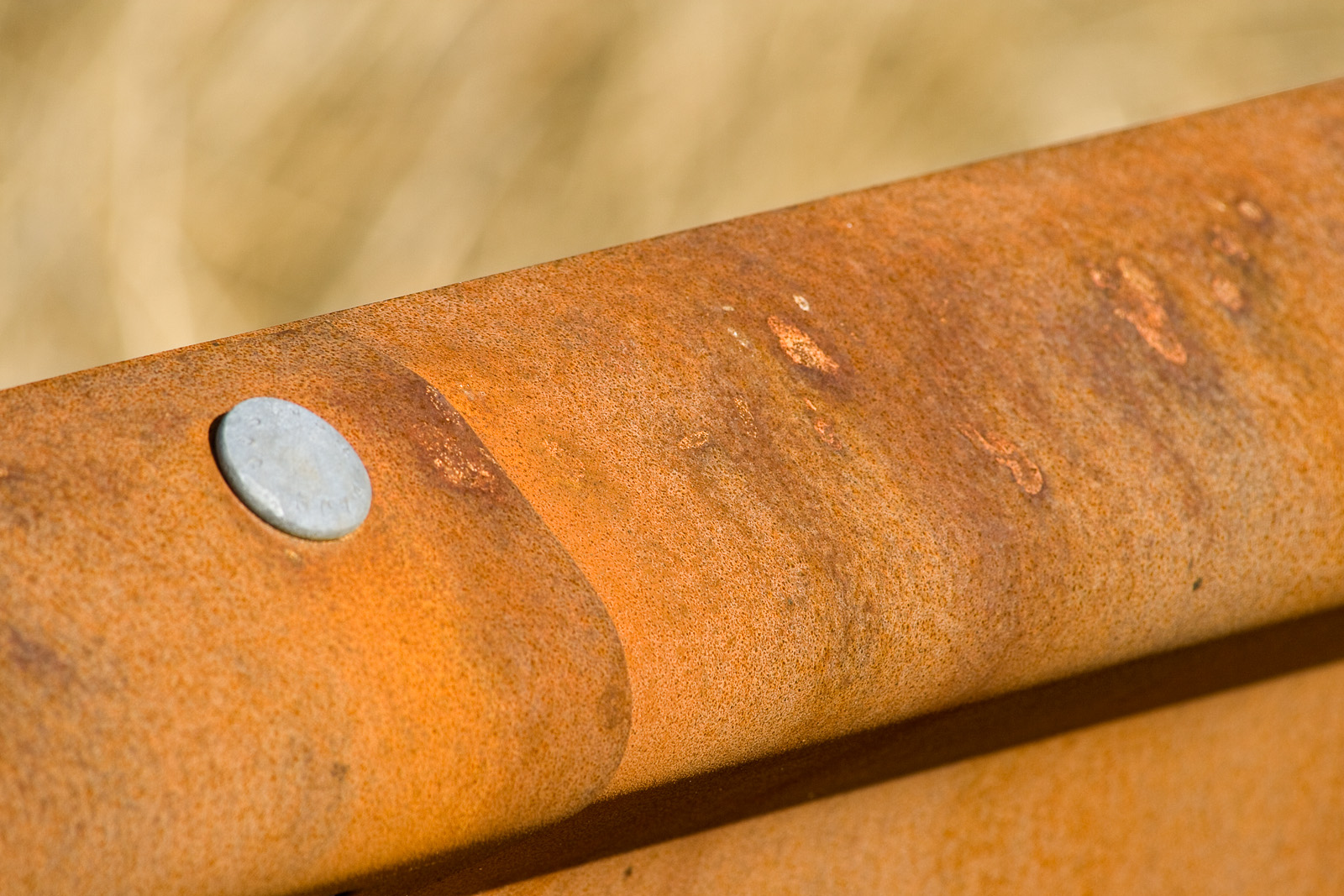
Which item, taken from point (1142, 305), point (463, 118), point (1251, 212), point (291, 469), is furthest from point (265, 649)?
point (463, 118)

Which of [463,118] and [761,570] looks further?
[463,118]

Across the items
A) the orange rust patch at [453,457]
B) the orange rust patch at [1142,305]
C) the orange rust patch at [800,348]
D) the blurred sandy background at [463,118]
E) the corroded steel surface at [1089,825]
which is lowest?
the corroded steel surface at [1089,825]

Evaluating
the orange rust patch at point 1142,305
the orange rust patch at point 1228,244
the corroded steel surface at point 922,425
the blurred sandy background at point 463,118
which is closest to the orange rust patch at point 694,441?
the corroded steel surface at point 922,425

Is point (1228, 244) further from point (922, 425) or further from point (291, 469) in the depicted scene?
point (291, 469)

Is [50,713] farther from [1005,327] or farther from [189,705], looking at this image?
[1005,327]

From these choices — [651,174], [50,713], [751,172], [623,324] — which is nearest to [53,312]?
[651,174]

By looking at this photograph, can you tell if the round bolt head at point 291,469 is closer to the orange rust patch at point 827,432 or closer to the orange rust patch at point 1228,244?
the orange rust patch at point 827,432

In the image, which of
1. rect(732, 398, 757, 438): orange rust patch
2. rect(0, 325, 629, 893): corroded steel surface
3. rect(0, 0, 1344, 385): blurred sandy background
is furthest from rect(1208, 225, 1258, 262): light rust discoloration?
rect(0, 0, 1344, 385): blurred sandy background

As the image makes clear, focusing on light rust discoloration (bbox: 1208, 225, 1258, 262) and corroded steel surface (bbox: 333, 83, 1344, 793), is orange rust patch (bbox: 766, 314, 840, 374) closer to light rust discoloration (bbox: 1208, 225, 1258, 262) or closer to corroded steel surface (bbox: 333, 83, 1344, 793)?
corroded steel surface (bbox: 333, 83, 1344, 793)
